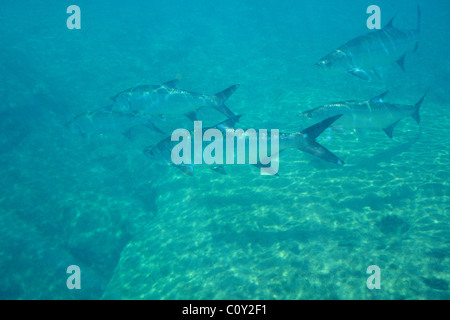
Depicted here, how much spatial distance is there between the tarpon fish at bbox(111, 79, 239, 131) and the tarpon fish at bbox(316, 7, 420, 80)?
354 cm

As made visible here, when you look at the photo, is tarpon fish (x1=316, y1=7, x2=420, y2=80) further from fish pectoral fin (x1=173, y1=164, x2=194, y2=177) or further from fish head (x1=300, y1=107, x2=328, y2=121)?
fish pectoral fin (x1=173, y1=164, x2=194, y2=177)

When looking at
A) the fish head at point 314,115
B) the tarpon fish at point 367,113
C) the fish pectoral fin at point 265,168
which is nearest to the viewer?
the fish pectoral fin at point 265,168

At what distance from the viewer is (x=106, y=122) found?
10562 mm

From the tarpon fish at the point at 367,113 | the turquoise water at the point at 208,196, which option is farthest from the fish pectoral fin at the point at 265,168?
the tarpon fish at the point at 367,113

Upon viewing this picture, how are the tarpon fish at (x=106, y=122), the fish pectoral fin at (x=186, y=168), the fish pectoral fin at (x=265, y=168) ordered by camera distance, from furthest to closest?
the tarpon fish at (x=106, y=122), the fish pectoral fin at (x=186, y=168), the fish pectoral fin at (x=265, y=168)

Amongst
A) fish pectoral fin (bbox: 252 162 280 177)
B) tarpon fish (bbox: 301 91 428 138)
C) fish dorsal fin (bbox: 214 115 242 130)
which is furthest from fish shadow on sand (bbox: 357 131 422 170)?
fish dorsal fin (bbox: 214 115 242 130)

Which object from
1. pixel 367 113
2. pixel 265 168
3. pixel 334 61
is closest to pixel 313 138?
pixel 265 168

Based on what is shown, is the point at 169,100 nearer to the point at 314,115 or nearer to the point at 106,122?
the point at 106,122

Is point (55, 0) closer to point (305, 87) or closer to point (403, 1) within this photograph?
Result: point (305, 87)

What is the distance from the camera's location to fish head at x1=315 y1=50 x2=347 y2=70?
28.5 feet

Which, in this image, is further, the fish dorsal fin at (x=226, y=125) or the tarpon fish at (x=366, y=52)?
the tarpon fish at (x=366, y=52)

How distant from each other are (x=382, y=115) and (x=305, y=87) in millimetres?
12754

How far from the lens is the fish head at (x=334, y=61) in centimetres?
867

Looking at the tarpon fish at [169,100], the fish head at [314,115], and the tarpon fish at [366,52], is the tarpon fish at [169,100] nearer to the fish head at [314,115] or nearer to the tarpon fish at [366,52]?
the fish head at [314,115]
